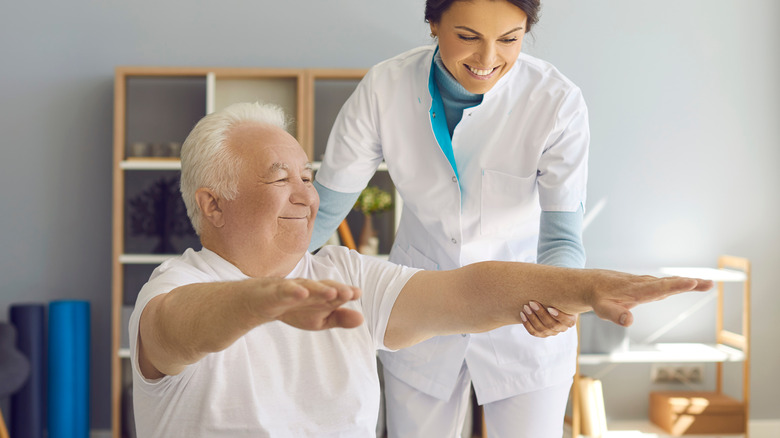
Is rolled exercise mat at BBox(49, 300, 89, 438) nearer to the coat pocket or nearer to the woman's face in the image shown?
the coat pocket

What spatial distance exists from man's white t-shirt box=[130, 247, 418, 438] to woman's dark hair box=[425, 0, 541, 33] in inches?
21.0

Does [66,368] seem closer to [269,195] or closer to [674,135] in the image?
[269,195]

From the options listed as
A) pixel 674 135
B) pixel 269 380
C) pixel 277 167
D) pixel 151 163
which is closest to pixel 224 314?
pixel 269 380

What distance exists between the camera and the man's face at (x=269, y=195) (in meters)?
1.23

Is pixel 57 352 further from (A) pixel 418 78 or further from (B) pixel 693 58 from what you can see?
(B) pixel 693 58

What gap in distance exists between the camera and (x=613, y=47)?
3588 mm

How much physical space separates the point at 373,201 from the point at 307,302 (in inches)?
98.4

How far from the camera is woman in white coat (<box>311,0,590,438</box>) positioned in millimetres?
1554

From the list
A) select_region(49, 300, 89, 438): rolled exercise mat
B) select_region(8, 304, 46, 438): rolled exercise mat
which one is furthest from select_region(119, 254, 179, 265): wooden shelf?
select_region(8, 304, 46, 438): rolled exercise mat

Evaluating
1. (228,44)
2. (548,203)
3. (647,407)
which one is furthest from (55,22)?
(647,407)

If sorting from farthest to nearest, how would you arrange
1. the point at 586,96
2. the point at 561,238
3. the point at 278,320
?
1. the point at 586,96
2. the point at 561,238
3. the point at 278,320

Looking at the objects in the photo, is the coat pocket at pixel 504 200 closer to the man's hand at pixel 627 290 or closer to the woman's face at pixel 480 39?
the woman's face at pixel 480 39

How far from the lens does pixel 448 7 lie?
1.41 m

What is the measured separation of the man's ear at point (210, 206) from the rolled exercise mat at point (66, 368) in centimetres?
234
